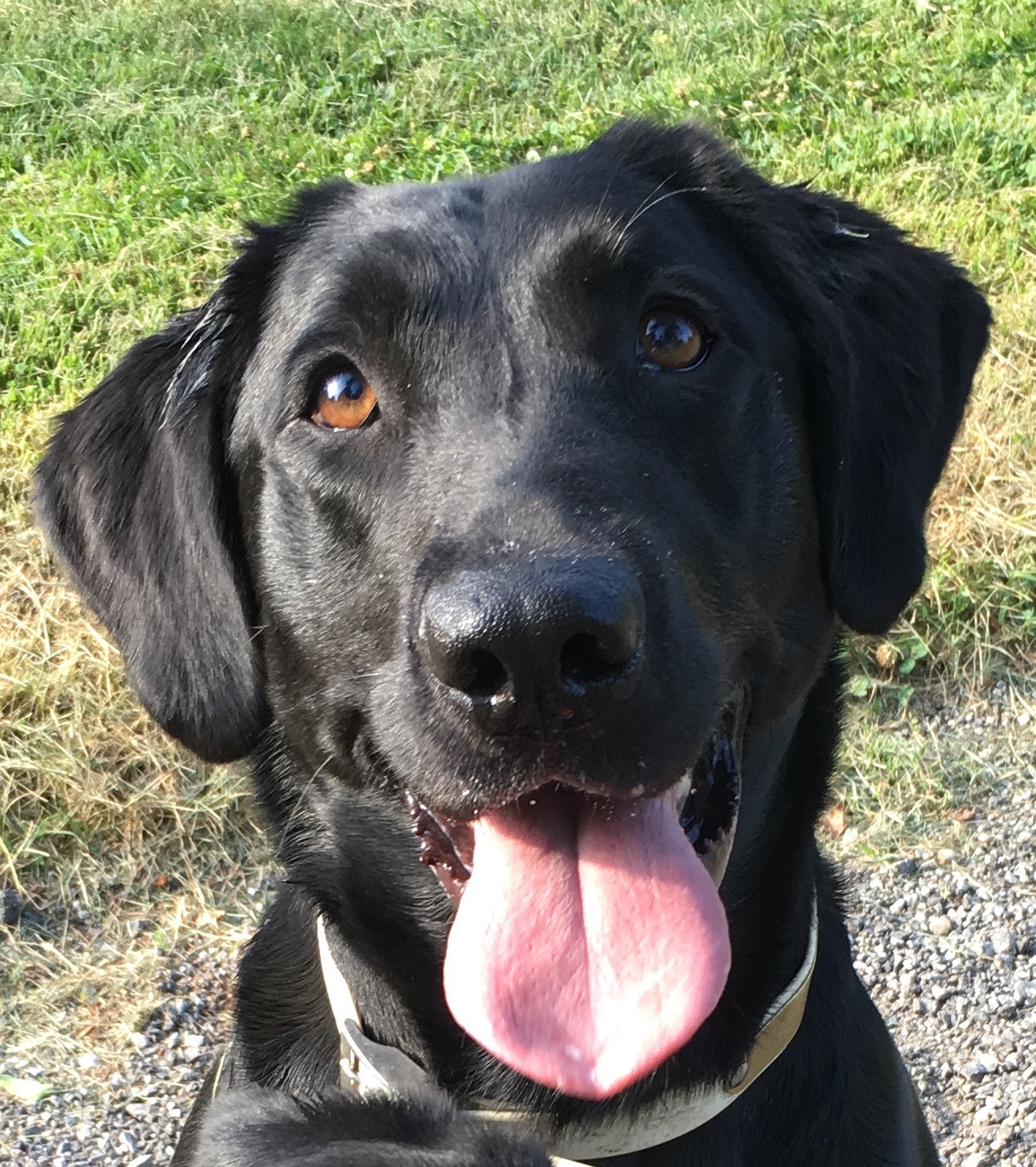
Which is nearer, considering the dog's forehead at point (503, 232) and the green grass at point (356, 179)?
the dog's forehead at point (503, 232)

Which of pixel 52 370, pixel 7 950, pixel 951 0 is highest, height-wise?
pixel 951 0

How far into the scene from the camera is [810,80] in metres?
6.17

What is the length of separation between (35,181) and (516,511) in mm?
5166

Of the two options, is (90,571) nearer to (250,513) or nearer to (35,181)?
(250,513)

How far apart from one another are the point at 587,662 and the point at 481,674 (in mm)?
137

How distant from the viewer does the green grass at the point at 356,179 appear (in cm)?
371

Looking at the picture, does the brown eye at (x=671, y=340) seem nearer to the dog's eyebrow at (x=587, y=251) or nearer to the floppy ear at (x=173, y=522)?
the dog's eyebrow at (x=587, y=251)

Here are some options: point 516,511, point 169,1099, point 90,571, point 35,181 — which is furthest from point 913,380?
point 35,181

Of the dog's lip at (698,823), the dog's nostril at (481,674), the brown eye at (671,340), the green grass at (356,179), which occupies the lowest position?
the green grass at (356,179)

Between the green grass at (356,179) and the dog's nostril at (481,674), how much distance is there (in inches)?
73.9

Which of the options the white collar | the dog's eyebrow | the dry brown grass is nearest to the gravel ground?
Result: the dry brown grass

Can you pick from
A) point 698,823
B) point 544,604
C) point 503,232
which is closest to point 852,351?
point 503,232

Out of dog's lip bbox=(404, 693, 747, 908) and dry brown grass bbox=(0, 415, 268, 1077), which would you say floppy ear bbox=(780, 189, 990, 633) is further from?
dry brown grass bbox=(0, 415, 268, 1077)

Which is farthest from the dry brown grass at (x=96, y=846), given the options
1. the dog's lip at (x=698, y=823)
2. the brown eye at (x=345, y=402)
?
the brown eye at (x=345, y=402)
